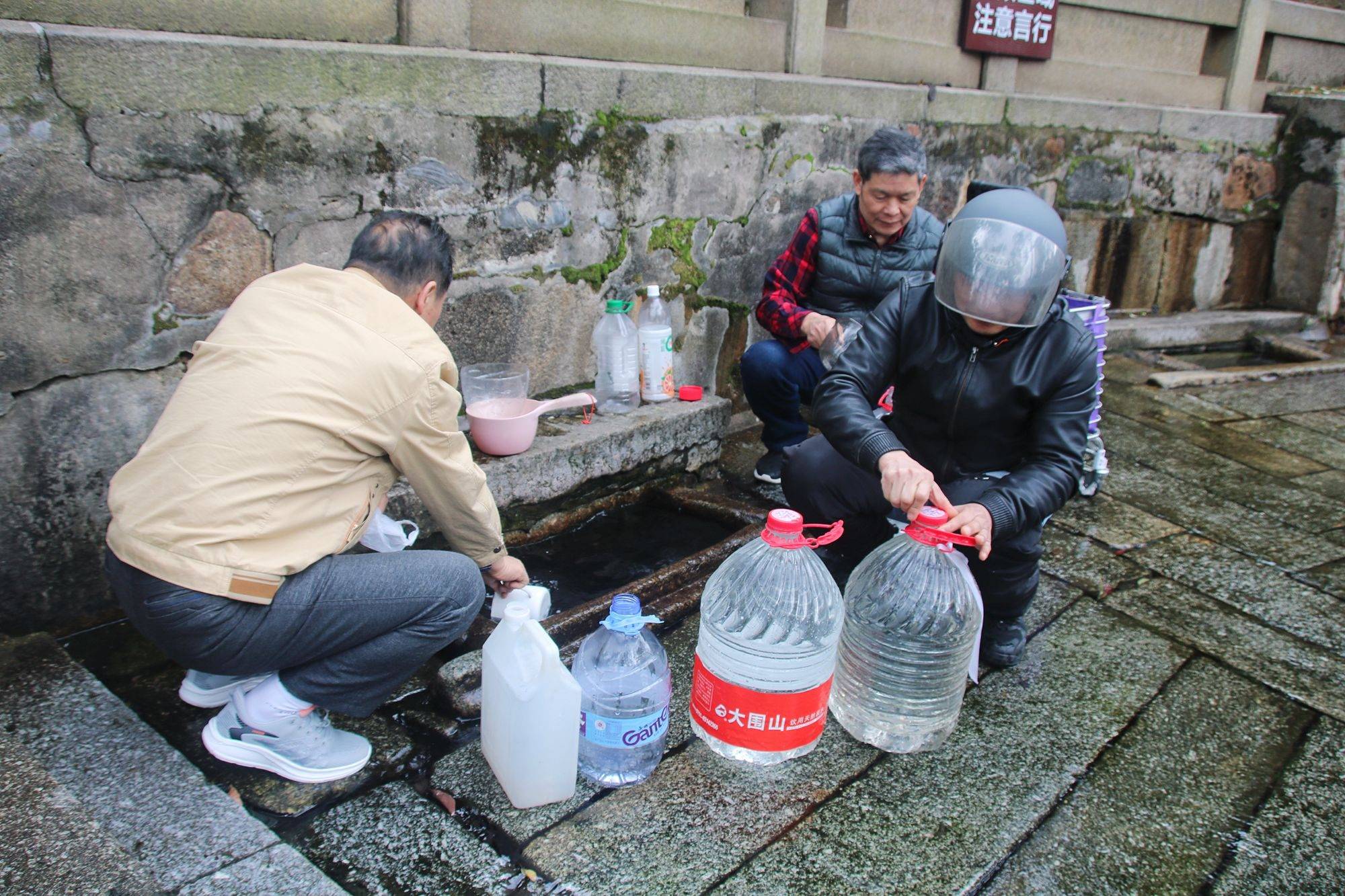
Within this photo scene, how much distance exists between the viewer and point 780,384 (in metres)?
4.18

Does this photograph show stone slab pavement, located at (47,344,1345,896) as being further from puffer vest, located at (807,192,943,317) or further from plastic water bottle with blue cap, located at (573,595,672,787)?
puffer vest, located at (807,192,943,317)

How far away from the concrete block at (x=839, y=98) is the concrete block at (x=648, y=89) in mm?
174

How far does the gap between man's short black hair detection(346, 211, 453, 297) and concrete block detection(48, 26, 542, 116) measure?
3.01 feet

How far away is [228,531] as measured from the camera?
1.97 metres

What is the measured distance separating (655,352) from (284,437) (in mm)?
2329

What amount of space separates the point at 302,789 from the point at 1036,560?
7.26ft

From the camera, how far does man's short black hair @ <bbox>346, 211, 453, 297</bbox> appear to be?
233 cm

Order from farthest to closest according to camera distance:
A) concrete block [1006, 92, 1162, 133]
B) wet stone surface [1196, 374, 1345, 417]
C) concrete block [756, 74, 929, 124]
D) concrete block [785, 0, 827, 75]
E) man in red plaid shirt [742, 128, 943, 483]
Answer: concrete block [1006, 92, 1162, 133], wet stone surface [1196, 374, 1345, 417], concrete block [785, 0, 827, 75], concrete block [756, 74, 929, 124], man in red plaid shirt [742, 128, 943, 483]

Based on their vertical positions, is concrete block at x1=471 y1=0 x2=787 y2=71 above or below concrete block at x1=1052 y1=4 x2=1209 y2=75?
below

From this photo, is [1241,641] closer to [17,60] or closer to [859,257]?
[859,257]

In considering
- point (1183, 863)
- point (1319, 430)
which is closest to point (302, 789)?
point (1183, 863)

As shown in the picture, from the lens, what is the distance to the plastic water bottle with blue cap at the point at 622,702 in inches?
87.1

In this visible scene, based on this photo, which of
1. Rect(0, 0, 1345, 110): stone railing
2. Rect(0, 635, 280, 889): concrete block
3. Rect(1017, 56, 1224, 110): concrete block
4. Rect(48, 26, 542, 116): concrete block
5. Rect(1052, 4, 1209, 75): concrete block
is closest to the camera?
Rect(0, 635, 280, 889): concrete block

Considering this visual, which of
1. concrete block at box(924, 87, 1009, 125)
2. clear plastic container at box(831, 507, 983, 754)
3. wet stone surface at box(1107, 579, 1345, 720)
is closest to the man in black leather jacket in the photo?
clear plastic container at box(831, 507, 983, 754)
